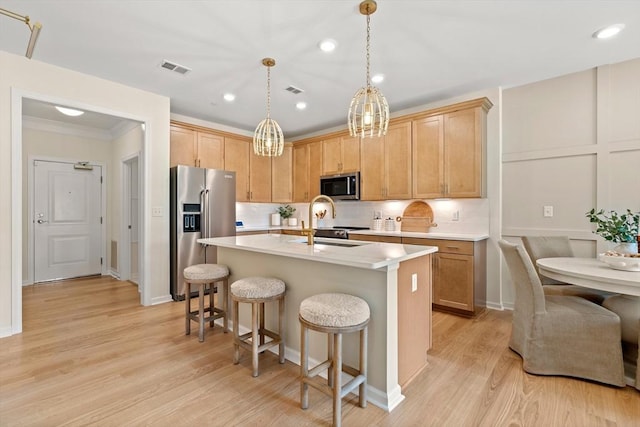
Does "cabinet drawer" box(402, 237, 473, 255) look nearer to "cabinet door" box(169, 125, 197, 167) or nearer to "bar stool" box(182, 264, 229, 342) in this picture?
"bar stool" box(182, 264, 229, 342)

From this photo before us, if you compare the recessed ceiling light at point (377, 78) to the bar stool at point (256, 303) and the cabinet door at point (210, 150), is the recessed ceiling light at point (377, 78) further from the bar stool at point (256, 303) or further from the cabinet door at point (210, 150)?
the cabinet door at point (210, 150)

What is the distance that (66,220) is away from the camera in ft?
16.9

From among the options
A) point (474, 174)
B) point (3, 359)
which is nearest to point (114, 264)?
point (3, 359)

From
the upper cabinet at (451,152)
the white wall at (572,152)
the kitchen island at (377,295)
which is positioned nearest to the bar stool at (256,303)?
the kitchen island at (377,295)

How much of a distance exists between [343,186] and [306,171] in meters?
0.97

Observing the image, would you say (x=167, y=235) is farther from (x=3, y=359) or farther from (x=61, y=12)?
(x=61, y=12)

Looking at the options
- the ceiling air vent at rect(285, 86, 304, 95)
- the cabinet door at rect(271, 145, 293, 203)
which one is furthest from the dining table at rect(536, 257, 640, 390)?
the cabinet door at rect(271, 145, 293, 203)

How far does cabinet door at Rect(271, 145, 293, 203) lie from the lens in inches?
223

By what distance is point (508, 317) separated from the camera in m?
3.35

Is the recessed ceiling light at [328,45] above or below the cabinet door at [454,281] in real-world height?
above

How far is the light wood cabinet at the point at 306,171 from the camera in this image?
5.26m

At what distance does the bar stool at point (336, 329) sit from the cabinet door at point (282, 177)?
3913mm

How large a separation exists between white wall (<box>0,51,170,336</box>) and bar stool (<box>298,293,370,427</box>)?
2875 millimetres

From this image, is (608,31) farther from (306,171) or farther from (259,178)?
(259,178)
